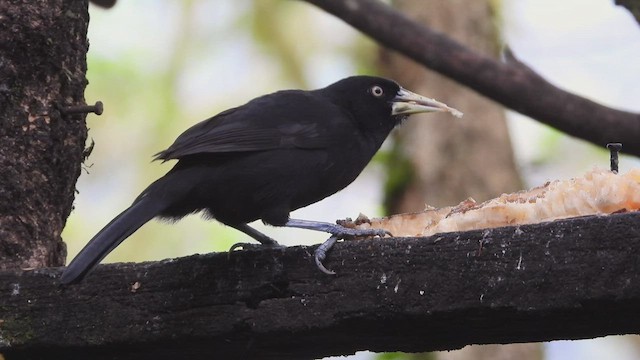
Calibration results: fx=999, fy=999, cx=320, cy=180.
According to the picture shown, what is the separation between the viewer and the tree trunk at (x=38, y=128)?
3.21 m

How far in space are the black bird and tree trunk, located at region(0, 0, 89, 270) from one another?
380 mm

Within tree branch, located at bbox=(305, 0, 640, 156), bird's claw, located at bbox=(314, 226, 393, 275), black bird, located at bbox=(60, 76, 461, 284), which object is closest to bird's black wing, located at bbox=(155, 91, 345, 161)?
black bird, located at bbox=(60, 76, 461, 284)

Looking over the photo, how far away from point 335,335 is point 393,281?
0.22 metres

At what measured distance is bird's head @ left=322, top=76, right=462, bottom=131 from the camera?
12.8ft

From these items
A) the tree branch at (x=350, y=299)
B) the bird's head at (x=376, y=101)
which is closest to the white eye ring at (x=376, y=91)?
the bird's head at (x=376, y=101)

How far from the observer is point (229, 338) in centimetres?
265

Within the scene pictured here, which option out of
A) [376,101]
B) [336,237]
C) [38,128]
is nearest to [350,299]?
[336,237]

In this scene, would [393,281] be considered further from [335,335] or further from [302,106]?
[302,106]

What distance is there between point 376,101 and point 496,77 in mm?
978

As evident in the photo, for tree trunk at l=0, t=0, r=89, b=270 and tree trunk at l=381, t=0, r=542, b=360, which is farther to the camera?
tree trunk at l=381, t=0, r=542, b=360

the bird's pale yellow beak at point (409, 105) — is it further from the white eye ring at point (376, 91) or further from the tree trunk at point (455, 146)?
the tree trunk at point (455, 146)

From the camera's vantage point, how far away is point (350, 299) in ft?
8.30

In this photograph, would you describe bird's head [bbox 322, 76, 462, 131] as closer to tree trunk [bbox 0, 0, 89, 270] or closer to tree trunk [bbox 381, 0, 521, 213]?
tree trunk [bbox 0, 0, 89, 270]

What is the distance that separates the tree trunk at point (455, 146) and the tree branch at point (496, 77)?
1826mm
